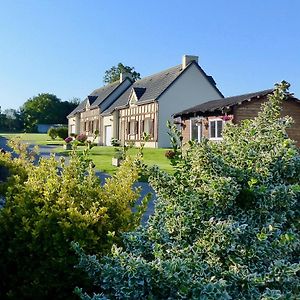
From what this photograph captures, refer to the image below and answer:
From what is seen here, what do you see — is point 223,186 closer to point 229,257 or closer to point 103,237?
point 229,257

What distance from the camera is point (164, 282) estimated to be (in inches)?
108

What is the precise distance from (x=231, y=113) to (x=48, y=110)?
7294cm

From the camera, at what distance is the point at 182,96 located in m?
36.5

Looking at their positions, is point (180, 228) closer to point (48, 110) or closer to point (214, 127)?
point (214, 127)

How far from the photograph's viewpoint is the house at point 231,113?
26141 millimetres

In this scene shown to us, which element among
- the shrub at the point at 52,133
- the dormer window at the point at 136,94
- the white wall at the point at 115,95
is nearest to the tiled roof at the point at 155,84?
the dormer window at the point at 136,94

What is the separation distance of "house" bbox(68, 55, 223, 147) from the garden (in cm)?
2865

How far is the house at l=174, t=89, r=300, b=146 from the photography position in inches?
1029

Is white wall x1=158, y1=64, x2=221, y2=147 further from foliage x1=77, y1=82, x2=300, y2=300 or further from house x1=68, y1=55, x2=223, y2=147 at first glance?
foliage x1=77, y1=82, x2=300, y2=300

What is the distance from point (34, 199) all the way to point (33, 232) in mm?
450

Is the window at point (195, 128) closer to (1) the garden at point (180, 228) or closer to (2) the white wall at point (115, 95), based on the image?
(2) the white wall at point (115, 95)

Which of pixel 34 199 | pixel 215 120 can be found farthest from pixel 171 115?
pixel 34 199

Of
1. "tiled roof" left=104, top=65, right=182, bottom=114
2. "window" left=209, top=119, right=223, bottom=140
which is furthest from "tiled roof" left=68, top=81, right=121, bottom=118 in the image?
"window" left=209, top=119, right=223, bottom=140

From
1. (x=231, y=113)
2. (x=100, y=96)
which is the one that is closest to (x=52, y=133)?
(x=100, y=96)
